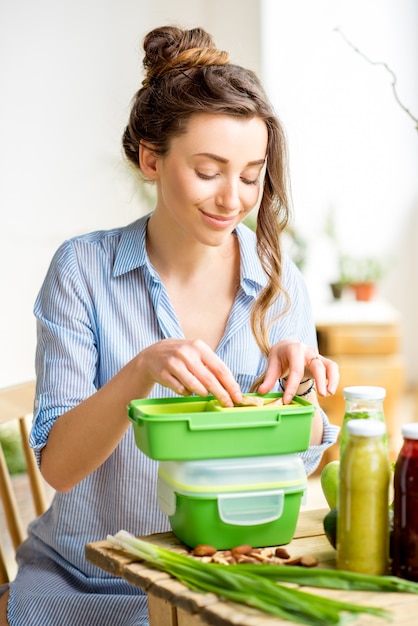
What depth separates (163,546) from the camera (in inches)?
50.8

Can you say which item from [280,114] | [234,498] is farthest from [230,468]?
[280,114]

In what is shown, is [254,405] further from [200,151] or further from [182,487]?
[200,151]

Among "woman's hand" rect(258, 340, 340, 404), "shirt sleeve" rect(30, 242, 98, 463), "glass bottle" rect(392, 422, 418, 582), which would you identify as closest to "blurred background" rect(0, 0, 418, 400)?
"shirt sleeve" rect(30, 242, 98, 463)

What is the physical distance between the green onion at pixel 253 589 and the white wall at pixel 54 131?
391cm

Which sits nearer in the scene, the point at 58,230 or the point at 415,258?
the point at 58,230

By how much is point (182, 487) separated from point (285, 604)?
246 mm

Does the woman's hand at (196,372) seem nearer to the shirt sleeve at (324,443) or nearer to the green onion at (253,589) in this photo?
the green onion at (253,589)

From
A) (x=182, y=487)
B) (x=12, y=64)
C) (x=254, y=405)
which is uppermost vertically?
(x=12, y=64)

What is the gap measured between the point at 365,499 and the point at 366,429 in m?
0.09

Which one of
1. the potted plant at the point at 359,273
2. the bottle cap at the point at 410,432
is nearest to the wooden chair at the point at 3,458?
the bottle cap at the point at 410,432

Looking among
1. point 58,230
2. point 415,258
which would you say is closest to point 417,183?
point 415,258

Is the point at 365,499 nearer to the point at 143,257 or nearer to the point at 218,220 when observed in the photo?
the point at 218,220

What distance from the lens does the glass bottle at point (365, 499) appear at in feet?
3.70

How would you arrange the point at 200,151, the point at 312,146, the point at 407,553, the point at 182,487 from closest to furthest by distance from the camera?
the point at 407,553, the point at 182,487, the point at 200,151, the point at 312,146
